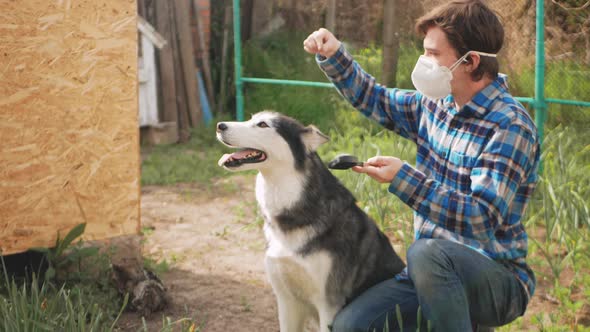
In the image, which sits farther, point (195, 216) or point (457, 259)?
point (195, 216)

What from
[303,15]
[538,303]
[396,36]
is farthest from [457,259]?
[303,15]

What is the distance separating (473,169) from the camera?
2328 millimetres

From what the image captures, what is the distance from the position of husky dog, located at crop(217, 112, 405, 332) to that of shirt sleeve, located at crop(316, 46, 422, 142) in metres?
0.26

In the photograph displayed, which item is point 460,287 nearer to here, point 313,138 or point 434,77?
point 434,77

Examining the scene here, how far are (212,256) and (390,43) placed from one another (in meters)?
2.54

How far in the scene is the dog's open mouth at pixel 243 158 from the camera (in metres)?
Answer: 2.73

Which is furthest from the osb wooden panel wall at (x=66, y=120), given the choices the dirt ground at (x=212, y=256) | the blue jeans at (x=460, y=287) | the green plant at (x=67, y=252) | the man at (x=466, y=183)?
the blue jeans at (x=460, y=287)

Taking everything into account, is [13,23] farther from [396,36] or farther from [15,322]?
[396,36]

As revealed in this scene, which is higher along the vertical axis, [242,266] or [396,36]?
[396,36]

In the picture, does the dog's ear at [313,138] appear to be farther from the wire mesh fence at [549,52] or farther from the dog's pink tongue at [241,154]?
the wire mesh fence at [549,52]

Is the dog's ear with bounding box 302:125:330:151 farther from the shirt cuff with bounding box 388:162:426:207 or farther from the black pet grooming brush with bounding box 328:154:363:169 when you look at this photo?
the shirt cuff with bounding box 388:162:426:207

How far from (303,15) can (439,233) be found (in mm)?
4923

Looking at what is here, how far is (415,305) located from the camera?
2.67 meters

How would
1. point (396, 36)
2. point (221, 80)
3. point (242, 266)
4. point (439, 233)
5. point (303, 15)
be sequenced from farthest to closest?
1. point (221, 80)
2. point (303, 15)
3. point (396, 36)
4. point (242, 266)
5. point (439, 233)
